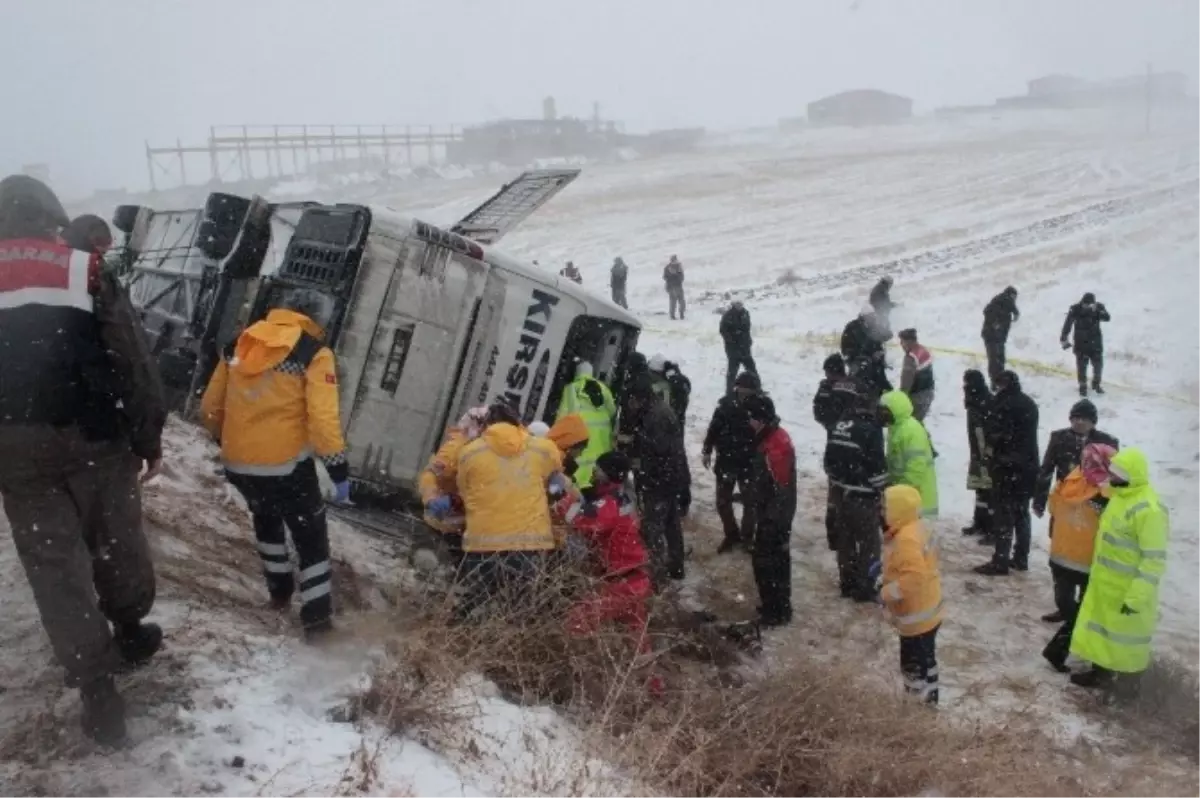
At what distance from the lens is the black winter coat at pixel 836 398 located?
715cm

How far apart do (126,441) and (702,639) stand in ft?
12.1

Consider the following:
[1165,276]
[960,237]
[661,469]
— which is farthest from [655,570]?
[960,237]

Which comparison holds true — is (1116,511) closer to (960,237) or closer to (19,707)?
(19,707)

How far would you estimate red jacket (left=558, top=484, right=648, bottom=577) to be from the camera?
5.27m

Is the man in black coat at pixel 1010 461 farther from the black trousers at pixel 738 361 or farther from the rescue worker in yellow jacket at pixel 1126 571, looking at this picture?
the black trousers at pixel 738 361

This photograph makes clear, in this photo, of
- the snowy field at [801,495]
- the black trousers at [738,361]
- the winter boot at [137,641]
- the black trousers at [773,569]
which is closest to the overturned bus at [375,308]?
the snowy field at [801,495]

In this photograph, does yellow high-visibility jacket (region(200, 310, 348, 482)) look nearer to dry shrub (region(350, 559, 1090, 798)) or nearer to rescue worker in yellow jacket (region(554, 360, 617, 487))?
dry shrub (region(350, 559, 1090, 798))

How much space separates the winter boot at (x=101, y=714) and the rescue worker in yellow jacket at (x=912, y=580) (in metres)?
3.83

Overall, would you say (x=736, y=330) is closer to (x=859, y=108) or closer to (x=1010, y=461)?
(x=1010, y=461)

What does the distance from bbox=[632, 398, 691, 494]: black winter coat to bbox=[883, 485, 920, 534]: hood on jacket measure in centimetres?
222

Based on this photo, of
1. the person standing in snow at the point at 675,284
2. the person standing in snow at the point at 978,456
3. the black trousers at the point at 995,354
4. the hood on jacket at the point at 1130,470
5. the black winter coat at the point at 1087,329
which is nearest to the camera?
the hood on jacket at the point at 1130,470

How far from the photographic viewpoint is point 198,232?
281 inches

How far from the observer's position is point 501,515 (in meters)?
4.77

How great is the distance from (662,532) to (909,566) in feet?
7.85
